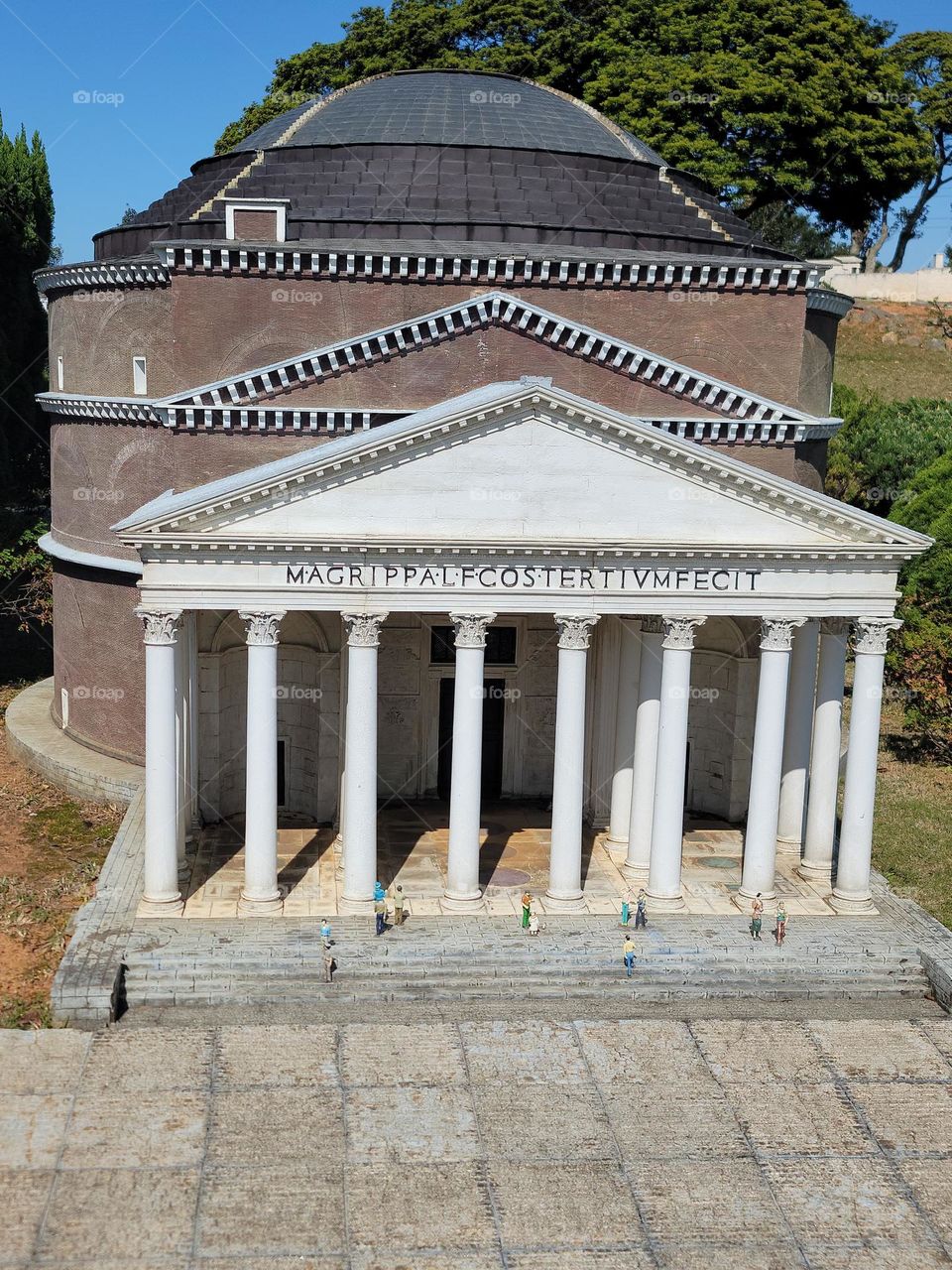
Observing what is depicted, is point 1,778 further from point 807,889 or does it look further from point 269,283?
point 807,889

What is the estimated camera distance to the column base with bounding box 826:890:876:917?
2838cm

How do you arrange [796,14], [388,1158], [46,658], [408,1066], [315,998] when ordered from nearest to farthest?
[388,1158] → [408,1066] → [315,998] → [46,658] → [796,14]

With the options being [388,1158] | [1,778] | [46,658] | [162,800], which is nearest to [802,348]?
[162,800]

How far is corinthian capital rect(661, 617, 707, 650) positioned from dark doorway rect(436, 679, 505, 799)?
27.8ft

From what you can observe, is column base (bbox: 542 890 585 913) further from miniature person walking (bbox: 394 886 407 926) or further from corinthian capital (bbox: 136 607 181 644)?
corinthian capital (bbox: 136 607 181 644)

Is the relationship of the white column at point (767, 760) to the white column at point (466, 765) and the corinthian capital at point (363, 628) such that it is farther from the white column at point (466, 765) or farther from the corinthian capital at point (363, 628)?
the corinthian capital at point (363, 628)

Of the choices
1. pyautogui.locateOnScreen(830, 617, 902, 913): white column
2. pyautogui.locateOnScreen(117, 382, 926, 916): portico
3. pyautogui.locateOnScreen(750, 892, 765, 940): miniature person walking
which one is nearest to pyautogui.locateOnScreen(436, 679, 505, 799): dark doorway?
→ pyautogui.locateOnScreen(117, 382, 926, 916): portico

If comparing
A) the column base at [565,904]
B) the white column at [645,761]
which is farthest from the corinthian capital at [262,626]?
the white column at [645,761]

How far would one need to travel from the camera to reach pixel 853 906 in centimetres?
2845

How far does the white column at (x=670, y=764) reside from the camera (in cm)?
2691

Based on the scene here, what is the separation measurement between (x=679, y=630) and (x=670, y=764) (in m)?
2.93

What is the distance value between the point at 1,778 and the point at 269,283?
1781cm

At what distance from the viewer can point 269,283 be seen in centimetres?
3178

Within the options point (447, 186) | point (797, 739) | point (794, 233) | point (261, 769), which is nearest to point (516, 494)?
point (261, 769)
